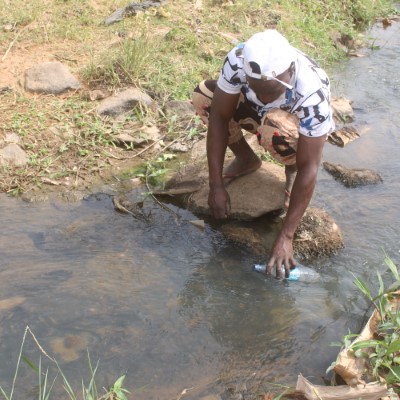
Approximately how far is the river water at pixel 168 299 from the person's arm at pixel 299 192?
16 centimetres

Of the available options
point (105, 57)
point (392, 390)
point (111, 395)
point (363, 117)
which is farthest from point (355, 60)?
point (111, 395)

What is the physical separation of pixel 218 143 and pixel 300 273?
86 centimetres

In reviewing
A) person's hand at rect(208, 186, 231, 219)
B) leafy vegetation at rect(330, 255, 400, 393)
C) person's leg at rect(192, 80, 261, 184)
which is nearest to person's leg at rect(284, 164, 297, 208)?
person's leg at rect(192, 80, 261, 184)

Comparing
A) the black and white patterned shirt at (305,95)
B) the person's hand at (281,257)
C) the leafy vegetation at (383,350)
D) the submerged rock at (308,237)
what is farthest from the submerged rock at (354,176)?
the leafy vegetation at (383,350)

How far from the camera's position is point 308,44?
6.45 meters

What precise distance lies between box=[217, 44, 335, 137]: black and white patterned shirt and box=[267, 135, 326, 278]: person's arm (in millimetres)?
65

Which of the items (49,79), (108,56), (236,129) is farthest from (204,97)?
(49,79)

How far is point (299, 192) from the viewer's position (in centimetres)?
290

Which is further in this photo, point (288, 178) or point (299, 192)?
point (288, 178)

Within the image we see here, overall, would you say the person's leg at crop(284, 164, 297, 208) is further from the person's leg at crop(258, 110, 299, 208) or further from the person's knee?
the person's knee

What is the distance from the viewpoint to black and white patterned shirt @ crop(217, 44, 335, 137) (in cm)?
281

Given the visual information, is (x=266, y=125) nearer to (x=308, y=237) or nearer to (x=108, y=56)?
(x=308, y=237)

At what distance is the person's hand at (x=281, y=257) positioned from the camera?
2.88 m

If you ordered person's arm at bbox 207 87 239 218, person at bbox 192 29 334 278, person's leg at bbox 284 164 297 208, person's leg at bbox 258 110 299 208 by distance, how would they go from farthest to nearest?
person's leg at bbox 284 164 297 208, person's arm at bbox 207 87 239 218, person's leg at bbox 258 110 299 208, person at bbox 192 29 334 278
